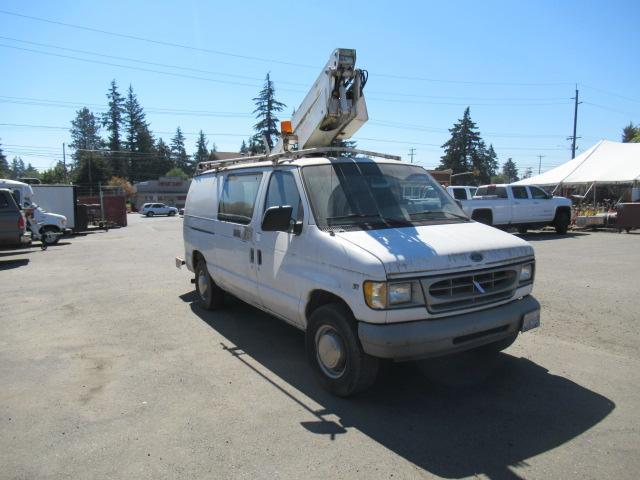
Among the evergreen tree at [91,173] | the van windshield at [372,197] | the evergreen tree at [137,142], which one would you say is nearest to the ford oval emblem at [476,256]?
the van windshield at [372,197]

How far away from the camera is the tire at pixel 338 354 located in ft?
12.6

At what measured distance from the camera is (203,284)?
725cm

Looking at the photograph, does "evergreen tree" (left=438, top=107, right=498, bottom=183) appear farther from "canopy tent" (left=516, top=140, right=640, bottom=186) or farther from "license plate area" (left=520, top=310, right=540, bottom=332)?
"license plate area" (left=520, top=310, right=540, bottom=332)

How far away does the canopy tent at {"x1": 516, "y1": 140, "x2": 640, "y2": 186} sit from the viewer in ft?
83.8

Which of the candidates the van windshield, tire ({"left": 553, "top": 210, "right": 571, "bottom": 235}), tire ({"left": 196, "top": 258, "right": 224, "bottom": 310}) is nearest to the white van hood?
the van windshield

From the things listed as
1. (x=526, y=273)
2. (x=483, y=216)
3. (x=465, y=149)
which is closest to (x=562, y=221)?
(x=483, y=216)

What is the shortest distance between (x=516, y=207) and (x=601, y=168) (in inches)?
519

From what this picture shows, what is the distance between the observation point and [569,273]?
378 inches

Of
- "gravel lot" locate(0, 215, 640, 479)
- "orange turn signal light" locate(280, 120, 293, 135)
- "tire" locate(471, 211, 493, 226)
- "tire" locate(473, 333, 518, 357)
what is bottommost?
"gravel lot" locate(0, 215, 640, 479)

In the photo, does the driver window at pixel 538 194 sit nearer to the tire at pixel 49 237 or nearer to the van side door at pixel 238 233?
the van side door at pixel 238 233

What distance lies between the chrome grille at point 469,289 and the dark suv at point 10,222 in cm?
1315

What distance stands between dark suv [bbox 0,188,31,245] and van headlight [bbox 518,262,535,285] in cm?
1346

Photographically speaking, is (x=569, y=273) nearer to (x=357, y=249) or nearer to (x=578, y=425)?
(x=578, y=425)

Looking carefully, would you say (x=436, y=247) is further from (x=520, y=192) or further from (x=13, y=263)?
(x=520, y=192)
